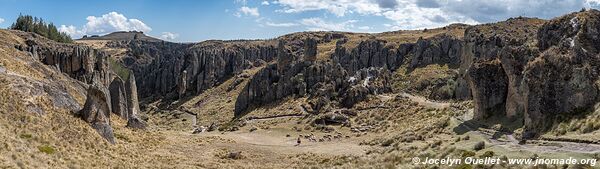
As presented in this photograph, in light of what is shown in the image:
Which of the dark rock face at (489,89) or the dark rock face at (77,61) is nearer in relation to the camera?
the dark rock face at (489,89)

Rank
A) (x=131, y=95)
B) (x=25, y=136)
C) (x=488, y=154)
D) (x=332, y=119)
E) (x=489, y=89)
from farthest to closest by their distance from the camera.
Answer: (x=332, y=119) → (x=131, y=95) → (x=489, y=89) → (x=25, y=136) → (x=488, y=154)

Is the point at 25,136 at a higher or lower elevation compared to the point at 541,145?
lower

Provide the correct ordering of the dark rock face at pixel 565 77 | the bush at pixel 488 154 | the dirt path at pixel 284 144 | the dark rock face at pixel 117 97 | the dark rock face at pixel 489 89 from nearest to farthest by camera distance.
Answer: the bush at pixel 488 154
the dark rock face at pixel 565 77
the dark rock face at pixel 489 89
the dirt path at pixel 284 144
the dark rock face at pixel 117 97

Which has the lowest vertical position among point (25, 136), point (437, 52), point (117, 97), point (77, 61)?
point (117, 97)

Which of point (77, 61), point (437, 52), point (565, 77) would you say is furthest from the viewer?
point (437, 52)

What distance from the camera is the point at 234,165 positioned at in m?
48.1

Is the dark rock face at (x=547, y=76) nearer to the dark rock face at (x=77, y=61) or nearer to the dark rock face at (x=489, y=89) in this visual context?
the dark rock face at (x=489, y=89)

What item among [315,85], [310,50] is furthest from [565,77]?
[310,50]

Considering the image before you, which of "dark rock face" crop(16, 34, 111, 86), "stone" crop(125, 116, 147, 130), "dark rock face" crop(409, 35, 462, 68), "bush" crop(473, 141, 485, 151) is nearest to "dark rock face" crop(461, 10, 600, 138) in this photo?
"bush" crop(473, 141, 485, 151)

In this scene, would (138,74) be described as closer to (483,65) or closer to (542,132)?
(483,65)

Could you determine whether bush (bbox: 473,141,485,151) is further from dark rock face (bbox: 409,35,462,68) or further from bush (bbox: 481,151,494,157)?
dark rock face (bbox: 409,35,462,68)

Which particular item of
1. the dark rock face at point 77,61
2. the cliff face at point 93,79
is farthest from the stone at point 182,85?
the dark rock face at point 77,61

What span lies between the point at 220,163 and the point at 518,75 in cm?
2780

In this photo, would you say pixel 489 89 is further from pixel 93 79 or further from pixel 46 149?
pixel 93 79
